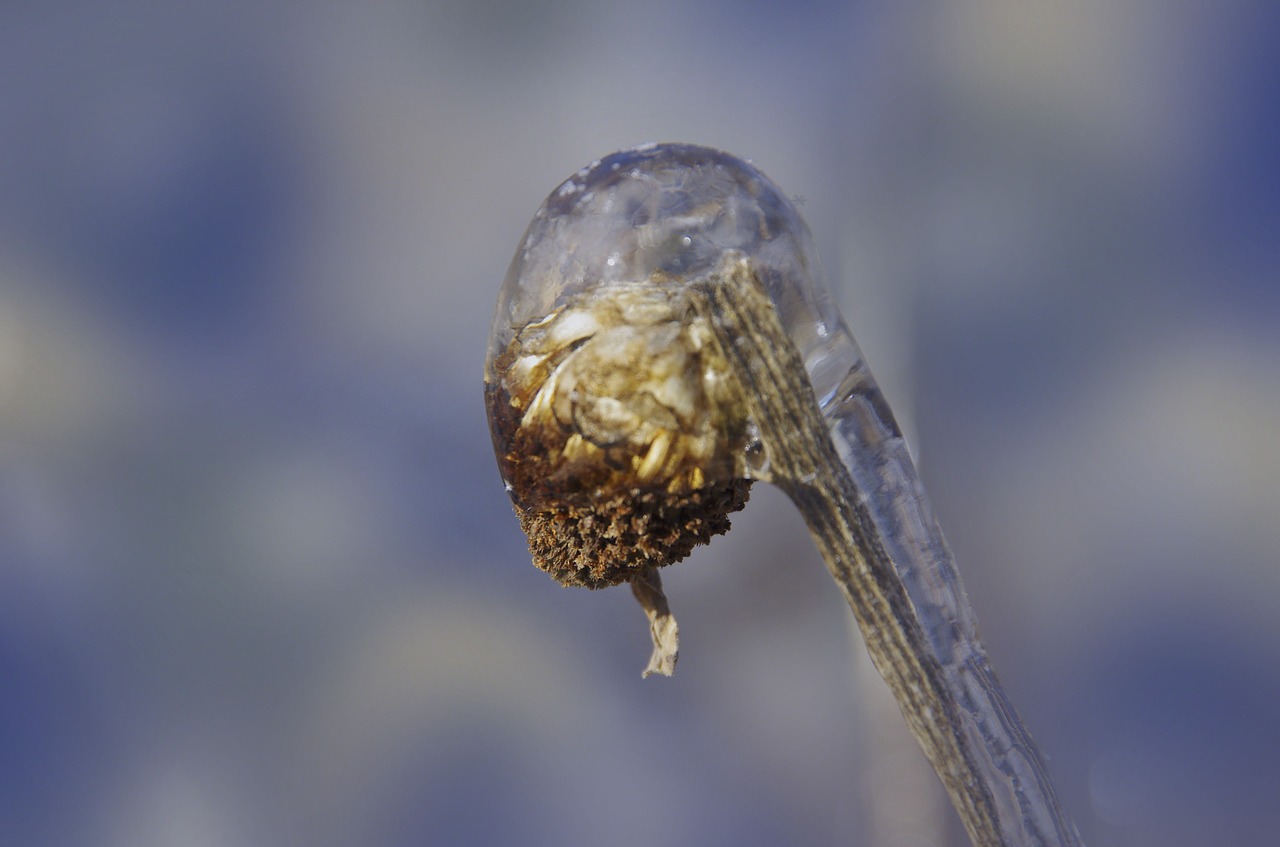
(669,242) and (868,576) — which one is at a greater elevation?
(669,242)

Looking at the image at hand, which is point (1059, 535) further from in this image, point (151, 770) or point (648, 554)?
point (151, 770)

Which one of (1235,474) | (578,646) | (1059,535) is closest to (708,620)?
(578,646)

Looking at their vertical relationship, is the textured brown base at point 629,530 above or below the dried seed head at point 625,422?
below

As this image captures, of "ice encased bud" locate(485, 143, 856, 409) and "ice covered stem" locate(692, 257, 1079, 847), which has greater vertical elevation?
"ice encased bud" locate(485, 143, 856, 409)

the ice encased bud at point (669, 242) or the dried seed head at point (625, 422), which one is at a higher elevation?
the ice encased bud at point (669, 242)

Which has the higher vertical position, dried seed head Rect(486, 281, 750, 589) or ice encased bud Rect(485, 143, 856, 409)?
ice encased bud Rect(485, 143, 856, 409)
